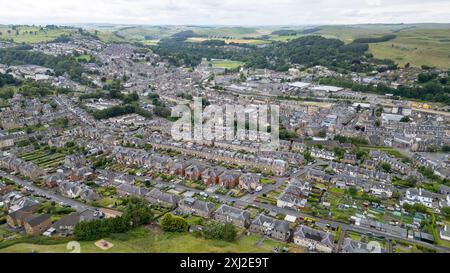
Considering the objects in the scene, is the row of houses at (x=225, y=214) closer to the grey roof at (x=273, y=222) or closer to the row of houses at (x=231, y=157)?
the grey roof at (x=273, y=222)

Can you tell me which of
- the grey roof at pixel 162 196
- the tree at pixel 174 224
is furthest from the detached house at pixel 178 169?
the tree at pixel 174 224

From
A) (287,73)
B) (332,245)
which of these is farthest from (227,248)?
(287,73)

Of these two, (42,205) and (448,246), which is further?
(42,205)

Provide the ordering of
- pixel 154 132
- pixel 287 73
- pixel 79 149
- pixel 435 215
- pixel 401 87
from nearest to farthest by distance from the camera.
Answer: pixel 435 215 < pixel 79 149 < pixel 154 132 < pixel 401 87 < pixel 287 73

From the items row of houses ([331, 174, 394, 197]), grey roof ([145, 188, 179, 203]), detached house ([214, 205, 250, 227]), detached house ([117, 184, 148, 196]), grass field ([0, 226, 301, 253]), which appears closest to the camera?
grass field ([0, 226, 301, 253])

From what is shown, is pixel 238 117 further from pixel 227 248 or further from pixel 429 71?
pixel 429 71

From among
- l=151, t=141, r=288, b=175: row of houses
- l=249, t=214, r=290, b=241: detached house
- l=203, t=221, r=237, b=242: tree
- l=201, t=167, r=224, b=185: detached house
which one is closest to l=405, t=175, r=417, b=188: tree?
l=151, t=141, r=288, b=175: row of houses

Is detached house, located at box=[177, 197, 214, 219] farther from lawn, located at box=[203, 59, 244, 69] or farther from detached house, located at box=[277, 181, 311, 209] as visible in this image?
lawn, located at box=[203, 59, 244, 69]
